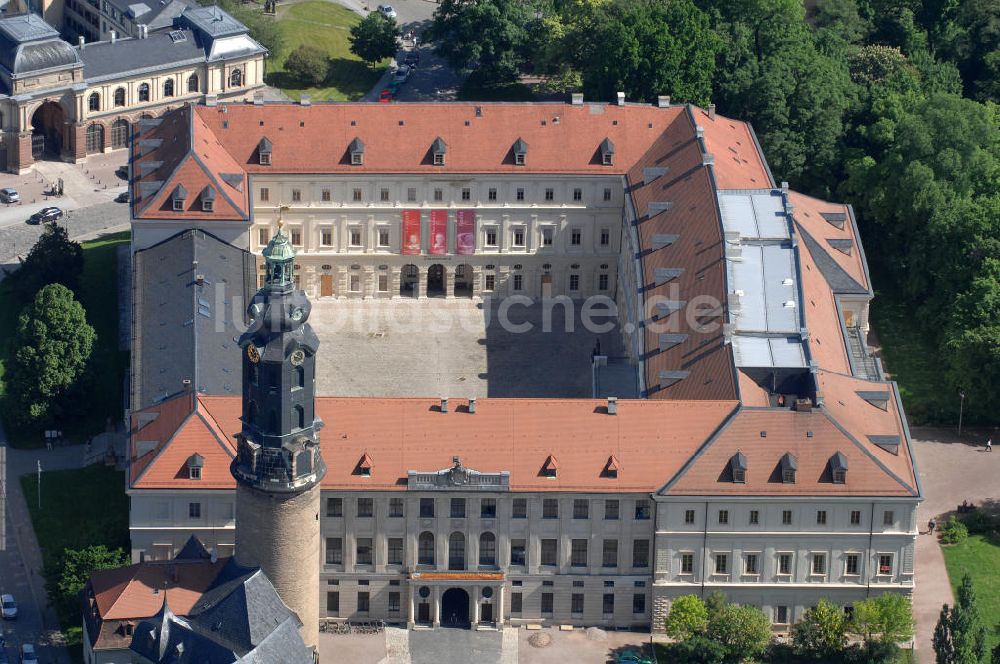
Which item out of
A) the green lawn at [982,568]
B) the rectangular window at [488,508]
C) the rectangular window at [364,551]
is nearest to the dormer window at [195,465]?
the rectangular window at [364,551]

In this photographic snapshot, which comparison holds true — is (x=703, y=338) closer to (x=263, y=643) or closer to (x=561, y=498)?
(x=561, y=498)

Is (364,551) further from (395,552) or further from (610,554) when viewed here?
(610,554)

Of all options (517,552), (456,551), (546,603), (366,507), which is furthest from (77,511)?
(546,603)

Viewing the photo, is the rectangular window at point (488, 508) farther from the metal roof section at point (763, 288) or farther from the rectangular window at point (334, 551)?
the metal roof section at point (763, 288)

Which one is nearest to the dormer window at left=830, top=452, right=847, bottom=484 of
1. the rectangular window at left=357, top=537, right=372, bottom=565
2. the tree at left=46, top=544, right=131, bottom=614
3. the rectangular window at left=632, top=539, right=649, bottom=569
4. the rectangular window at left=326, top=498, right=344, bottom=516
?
the rectangular window at left=632, top=539, right=649, bottom=569

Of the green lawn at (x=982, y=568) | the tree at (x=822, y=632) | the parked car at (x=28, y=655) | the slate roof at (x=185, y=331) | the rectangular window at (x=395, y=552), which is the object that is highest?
the slate roof at (x=185, y=331)

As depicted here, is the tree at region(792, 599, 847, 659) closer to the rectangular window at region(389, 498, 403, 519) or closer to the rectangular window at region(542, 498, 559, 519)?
the rectangular window at region(542, 498, 559, 519)

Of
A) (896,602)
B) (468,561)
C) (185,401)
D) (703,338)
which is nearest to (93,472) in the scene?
(185,401)

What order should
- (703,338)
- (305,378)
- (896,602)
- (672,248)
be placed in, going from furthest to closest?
(672,248) → (703,338) → (896,602) → (305,378)
